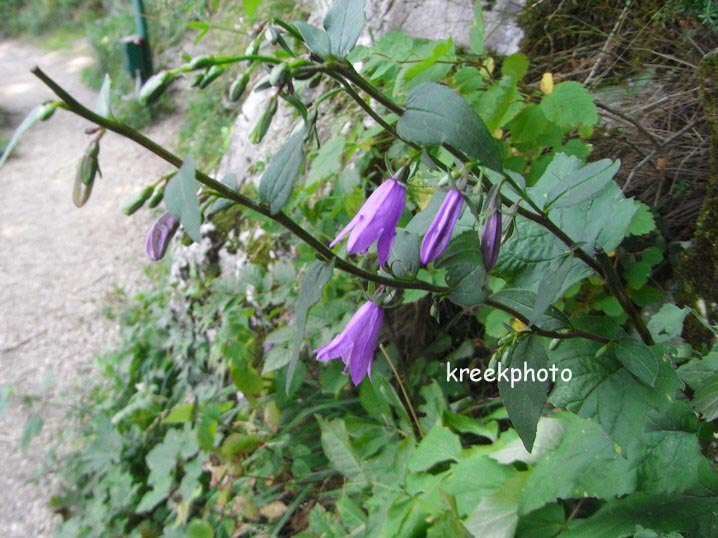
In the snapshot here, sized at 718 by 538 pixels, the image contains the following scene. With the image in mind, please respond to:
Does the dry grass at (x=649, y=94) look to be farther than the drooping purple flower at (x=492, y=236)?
Yes

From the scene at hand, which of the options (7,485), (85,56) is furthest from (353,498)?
(85,56)

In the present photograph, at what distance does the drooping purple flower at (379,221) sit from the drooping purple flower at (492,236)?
Answer: 0.11 m

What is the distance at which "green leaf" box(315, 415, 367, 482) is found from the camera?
1633 mm

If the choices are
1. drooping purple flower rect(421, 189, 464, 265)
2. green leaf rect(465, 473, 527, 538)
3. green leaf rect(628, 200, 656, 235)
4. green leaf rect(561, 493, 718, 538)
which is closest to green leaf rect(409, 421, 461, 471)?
green leaf rect(465, 473, 527, 538)

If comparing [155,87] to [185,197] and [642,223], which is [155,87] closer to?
[185,197]

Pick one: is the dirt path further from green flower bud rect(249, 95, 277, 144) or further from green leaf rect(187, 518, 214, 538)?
green flower bud rect(249, 95, 277, 144)

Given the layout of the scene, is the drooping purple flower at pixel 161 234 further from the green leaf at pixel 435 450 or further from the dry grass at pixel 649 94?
the dry grass at pixel 649 94

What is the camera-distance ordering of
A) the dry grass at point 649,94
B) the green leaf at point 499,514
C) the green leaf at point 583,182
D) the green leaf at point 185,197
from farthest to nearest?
the dry grass at point 649,94 → the green leaf at point 499,514 → the green leaf at point 583,182 → the green leaf at point 185,197

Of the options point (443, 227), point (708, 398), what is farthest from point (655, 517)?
point (443, 227)

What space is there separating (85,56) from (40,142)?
1764mm

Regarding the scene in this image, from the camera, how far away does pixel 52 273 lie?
14.1ft

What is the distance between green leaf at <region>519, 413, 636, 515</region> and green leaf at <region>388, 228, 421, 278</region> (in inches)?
18.7

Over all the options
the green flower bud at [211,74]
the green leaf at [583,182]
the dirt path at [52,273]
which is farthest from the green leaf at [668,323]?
the dirt path at [52,273]

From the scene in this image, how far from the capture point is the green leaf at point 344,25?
2.58 ft
